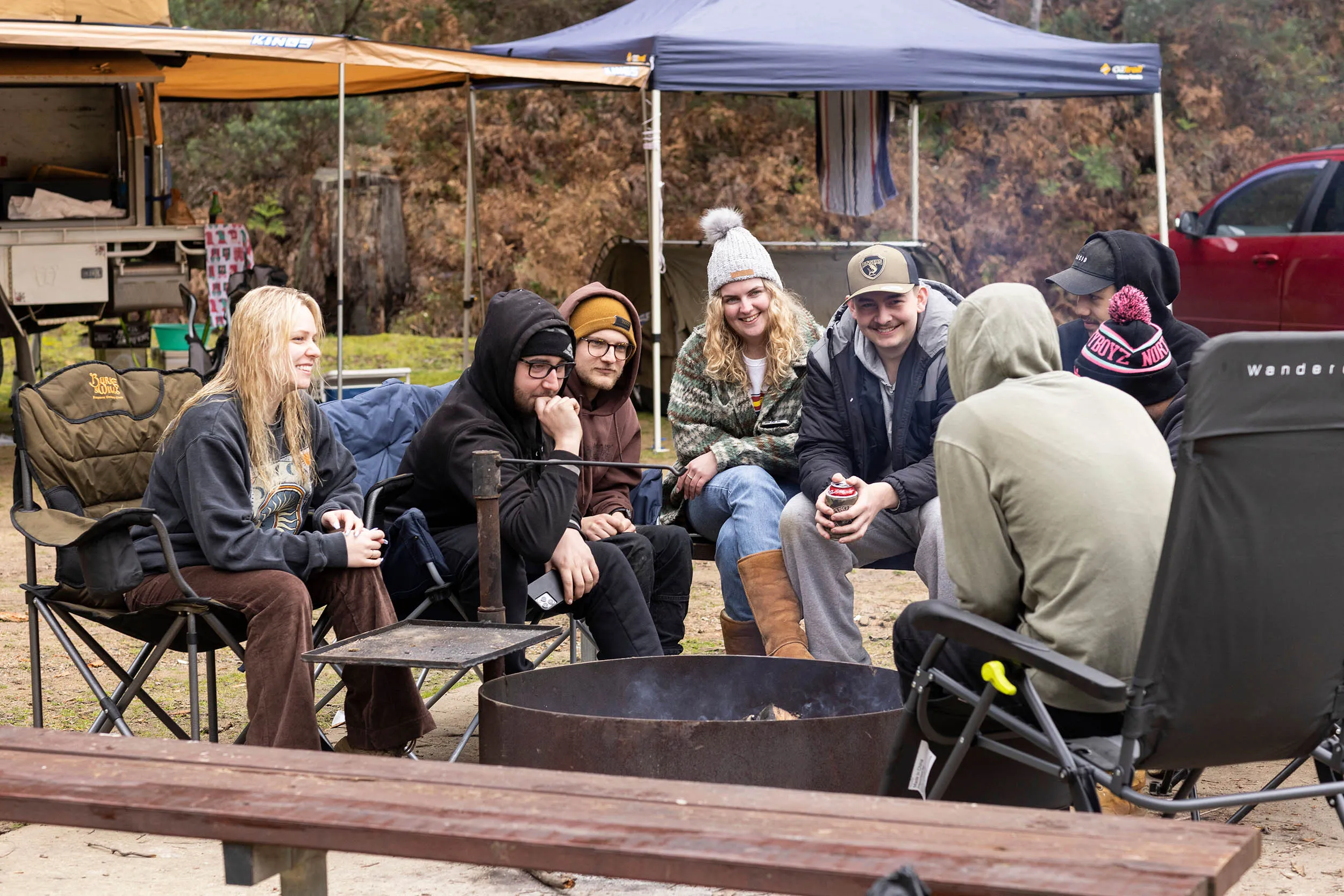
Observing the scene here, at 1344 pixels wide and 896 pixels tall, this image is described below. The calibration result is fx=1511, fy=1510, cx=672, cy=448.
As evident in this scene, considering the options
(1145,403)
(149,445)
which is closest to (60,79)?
(149,445)

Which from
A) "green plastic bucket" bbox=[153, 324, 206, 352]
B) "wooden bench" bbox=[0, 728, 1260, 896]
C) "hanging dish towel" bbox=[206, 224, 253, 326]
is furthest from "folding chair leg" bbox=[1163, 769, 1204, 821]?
"green plastic bucket" bbox=[153, 324, 206, 352]

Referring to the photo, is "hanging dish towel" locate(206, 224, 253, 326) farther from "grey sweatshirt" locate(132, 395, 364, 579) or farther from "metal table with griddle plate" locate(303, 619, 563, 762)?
"metal table with griddle plate" locate(303, 619, 563, 762)

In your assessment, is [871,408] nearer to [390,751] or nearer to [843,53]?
[390,751]

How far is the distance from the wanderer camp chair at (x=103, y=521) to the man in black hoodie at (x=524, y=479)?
2.09 ft

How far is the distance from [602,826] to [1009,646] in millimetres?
798

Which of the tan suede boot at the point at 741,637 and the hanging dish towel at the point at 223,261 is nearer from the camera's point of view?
the tan suede boot at the point at 741,637

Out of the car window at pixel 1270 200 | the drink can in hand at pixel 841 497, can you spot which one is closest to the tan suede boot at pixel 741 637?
the drink can in hand at pixel 841 497

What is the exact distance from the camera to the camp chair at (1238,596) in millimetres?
2318

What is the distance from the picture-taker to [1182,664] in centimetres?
235

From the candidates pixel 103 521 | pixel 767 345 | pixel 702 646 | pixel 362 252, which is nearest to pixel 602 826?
pixel 103 521

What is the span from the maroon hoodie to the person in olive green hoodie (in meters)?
1.56

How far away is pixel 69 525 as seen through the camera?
353 centimetres

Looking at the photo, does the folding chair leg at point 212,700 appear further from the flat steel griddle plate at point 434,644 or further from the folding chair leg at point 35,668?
the flat steel griddle plate at point 434,644

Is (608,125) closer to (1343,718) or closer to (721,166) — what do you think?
(721,166)
